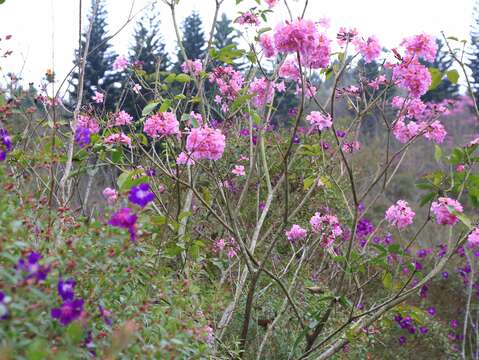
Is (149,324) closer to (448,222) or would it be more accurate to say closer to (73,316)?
(73,316)

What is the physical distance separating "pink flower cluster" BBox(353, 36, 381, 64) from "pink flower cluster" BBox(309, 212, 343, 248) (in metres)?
0.98

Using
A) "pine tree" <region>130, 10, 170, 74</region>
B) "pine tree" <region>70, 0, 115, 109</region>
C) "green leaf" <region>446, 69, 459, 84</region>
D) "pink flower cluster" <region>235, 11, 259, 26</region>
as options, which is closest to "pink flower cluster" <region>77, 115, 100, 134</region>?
"pine tree" <region>70, 0, 115, 109</region>

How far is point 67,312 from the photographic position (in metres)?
1.26

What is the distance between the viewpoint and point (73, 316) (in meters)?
1.27

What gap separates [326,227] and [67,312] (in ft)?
6.63

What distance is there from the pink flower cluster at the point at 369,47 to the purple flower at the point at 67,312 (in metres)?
1.71

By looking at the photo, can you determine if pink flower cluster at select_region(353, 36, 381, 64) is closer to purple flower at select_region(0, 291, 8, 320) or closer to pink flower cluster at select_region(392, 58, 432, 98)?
pink flower cluster at select_region(392, 58, 432, 98)

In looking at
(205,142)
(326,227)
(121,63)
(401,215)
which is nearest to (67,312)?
(205,142)

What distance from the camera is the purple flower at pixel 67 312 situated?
1.26 meters

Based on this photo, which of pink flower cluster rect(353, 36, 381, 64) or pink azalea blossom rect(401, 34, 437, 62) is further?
pink flower cluster rect(353, 36, 381, 64)

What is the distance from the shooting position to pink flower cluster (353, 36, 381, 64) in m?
2.41

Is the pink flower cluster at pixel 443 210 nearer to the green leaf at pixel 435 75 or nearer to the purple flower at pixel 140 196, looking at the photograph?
the green leaf at pixel 435 75

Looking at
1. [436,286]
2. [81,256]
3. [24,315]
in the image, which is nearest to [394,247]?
[81,256]

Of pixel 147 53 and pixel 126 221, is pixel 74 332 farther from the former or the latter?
pixel 147 53
